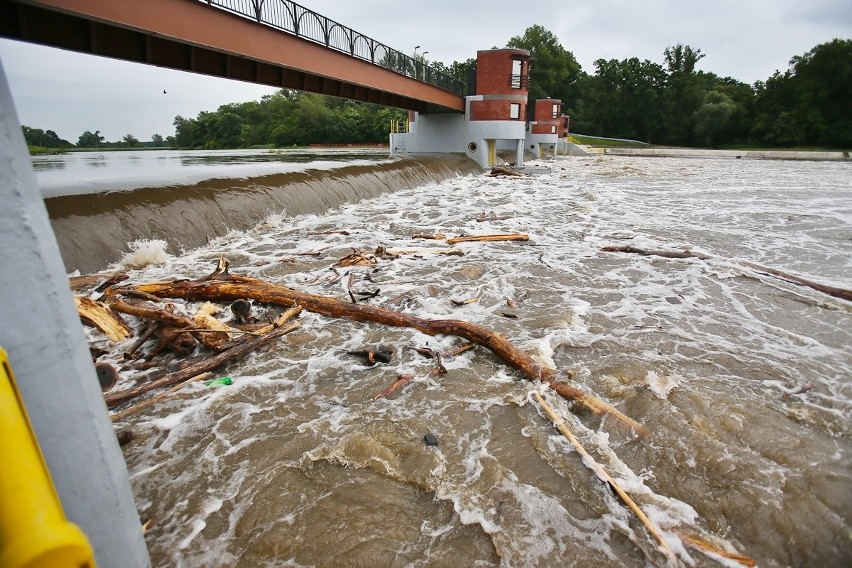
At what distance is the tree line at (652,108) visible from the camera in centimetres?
6066

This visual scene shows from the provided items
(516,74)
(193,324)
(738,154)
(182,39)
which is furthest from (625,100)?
(193,324)

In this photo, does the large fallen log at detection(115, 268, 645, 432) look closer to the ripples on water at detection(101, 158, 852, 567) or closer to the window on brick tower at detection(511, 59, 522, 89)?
the ripples on water at detection(101, 158, 852, 567)

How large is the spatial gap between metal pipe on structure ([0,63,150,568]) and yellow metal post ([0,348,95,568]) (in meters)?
0.40

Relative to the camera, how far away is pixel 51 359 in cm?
144

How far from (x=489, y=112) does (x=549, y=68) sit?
2353 inches

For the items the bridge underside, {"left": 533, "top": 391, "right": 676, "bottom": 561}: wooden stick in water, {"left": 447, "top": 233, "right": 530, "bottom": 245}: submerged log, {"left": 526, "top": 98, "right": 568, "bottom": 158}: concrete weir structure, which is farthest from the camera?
{"left": 526, "top": 98, "right": 568, "bottom": 158}: concrete weir structure

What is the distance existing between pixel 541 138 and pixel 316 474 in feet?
174

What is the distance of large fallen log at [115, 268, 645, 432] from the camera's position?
4.26m

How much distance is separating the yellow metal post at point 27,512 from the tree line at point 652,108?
76.1m

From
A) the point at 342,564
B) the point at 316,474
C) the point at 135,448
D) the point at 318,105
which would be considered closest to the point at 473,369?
the point at 316,474

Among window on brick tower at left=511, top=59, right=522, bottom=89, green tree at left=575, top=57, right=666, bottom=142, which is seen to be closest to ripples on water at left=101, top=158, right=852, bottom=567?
window on brick tower at left=511, top=59, right=522, bottom=89

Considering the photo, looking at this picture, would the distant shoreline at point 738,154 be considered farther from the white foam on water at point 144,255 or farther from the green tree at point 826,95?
the white foam on water at point 144,255

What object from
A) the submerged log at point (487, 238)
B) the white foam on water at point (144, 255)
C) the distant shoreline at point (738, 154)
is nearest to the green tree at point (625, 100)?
the distant shoreline at point (738, 154)

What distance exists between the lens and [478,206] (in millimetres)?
17297
